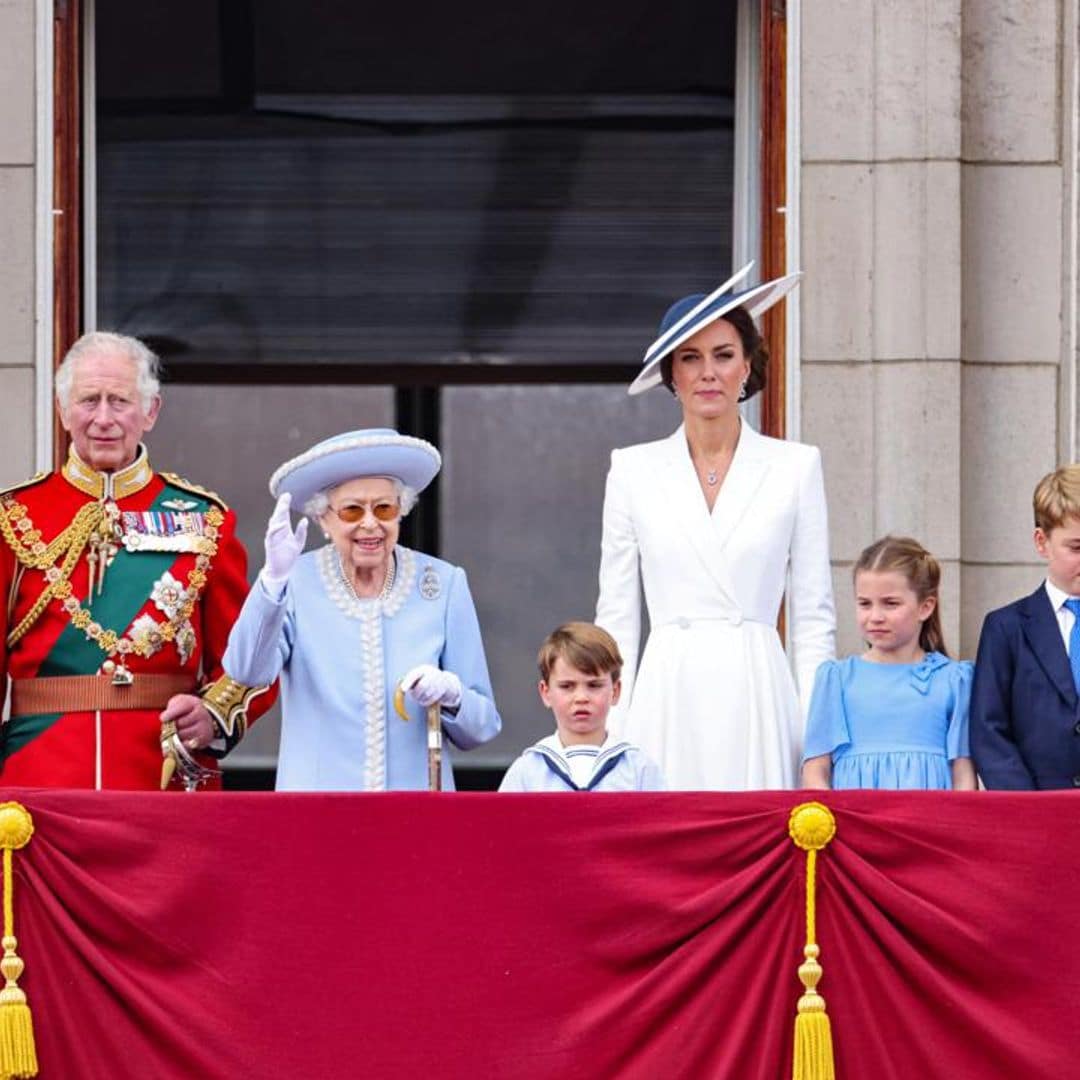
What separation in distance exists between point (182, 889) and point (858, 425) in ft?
11.1

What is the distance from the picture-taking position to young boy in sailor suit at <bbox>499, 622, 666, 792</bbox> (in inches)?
240

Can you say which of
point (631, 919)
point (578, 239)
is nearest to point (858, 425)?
point (578, 239)

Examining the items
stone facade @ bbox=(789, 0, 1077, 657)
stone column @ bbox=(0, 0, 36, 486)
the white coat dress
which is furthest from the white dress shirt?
stone column @ bbox=(0, 0, 36, 486)

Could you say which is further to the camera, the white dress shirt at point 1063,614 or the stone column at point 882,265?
the stone column at point 882,265

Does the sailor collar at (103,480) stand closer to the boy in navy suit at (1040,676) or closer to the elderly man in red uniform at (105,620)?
the elderly man in red uniform at (105,620)

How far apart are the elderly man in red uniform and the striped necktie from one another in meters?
1.81

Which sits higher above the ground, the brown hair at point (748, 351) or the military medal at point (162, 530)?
the brown hair at point (748, 351)

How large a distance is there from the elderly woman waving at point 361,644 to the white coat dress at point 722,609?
1.50 feet

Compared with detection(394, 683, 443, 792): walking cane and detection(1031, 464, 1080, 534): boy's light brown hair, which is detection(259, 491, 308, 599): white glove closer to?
detection(394, 683, 443, 792): walking cane

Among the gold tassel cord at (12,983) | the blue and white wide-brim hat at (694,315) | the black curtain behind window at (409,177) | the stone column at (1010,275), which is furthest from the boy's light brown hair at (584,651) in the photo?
the black curtain behind window at (409,177)

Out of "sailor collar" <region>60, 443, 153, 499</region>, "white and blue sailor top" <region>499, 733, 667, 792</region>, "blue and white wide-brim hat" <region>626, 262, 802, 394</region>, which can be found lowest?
"white and blue sailor top" <region>499, 733, 667, 792</region>

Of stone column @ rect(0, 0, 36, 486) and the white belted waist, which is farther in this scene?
stone column @ rect(0, 0, 36, 486)

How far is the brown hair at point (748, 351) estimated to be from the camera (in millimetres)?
6555

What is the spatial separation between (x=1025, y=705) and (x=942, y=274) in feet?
7.93
